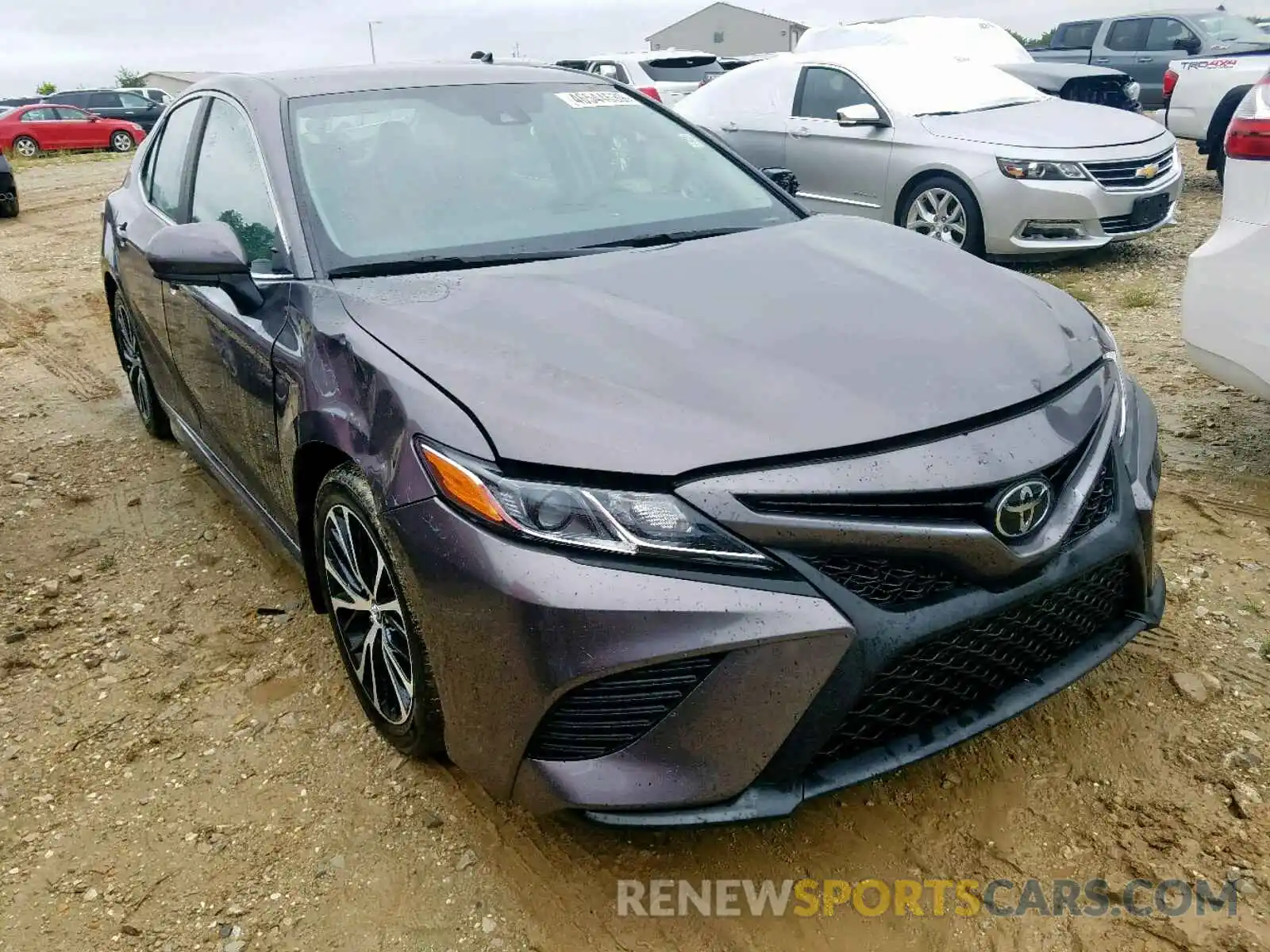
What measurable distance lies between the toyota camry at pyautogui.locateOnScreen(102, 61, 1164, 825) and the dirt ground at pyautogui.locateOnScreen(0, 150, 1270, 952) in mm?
286

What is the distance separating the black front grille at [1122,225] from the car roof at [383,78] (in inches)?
171

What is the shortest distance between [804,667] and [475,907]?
89 cm

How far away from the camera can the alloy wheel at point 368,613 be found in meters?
2.22

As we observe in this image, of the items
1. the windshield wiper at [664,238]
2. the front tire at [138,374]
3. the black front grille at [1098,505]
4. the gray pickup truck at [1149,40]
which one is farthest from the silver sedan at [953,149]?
the gray pickup truck at [1149,40]

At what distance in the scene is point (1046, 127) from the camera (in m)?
6.70

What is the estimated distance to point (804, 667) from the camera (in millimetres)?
1693

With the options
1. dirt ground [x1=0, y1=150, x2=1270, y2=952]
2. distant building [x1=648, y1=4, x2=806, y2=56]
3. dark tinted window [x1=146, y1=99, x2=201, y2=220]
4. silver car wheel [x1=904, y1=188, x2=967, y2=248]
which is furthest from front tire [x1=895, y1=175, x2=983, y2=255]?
distant building [x1=648, y1=4, x2=806, y2=56]

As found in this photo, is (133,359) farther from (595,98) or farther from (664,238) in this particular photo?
(664,238)

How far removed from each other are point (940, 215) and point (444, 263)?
5097 millimetres

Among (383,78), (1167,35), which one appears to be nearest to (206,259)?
(383,78)

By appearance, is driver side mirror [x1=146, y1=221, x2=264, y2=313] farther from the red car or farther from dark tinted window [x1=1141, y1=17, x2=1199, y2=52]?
the red car

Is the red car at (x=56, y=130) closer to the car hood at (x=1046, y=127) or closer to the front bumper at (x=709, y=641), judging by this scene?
the car hood at (x=1046, y=127)

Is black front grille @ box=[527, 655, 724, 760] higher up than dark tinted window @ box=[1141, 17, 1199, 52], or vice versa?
dark tinted window @ box=[1141, 17, 1199, 52]

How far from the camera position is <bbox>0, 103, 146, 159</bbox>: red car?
75.9ft
